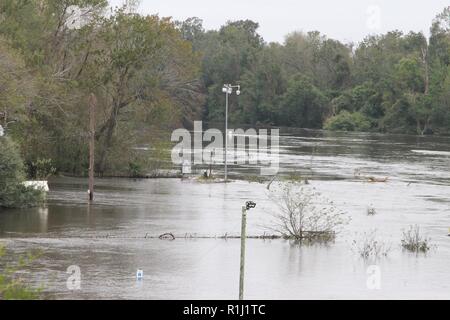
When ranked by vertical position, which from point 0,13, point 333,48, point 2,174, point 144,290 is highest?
point 333,48

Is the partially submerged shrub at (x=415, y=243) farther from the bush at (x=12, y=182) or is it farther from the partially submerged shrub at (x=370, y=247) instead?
the bush at (x=12, y=182)

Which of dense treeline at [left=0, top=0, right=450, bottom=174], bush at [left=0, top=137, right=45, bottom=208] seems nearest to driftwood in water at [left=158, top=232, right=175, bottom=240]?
bush at [left=0, top=137, right=45, bottom=208]

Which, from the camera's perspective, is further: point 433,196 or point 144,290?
point 433,196

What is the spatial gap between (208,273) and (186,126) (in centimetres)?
9976

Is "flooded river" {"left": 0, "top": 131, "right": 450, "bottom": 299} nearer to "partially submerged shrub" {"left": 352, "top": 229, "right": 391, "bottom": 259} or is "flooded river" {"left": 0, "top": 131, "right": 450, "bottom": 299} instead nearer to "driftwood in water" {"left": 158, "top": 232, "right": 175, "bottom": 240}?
"partially submerged shrub" {"left": 352, "top": 229, "right": 391, "bottom": 259}

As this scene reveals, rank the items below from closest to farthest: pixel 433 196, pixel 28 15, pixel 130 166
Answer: pixel 433 196, pixel 28 15, pixel 130 166

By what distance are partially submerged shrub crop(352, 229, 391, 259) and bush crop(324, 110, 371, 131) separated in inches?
4356

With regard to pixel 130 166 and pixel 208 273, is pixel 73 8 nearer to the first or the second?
pixel 130 166

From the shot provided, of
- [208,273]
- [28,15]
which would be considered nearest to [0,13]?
[28,15]

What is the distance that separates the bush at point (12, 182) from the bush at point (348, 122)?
108 meters

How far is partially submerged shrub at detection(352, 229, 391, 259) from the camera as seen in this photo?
108ft

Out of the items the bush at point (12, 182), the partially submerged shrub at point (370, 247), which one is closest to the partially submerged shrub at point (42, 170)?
the bush at point (12, 182)

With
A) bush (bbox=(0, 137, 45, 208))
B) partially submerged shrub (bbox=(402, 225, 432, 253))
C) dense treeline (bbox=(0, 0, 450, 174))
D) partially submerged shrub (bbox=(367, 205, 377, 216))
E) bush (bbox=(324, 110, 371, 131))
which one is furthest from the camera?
bush (bbox=(324, 110, 371, 131))
